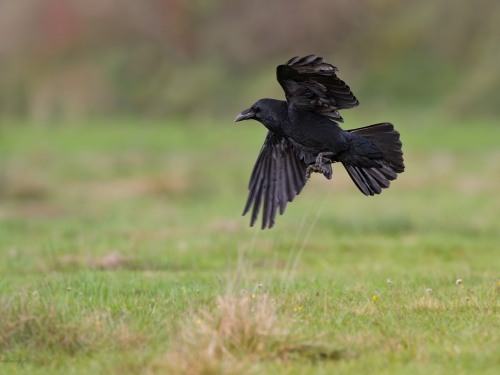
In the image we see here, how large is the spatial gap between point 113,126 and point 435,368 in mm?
43421

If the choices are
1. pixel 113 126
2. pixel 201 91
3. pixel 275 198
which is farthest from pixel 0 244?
pixel 201 91

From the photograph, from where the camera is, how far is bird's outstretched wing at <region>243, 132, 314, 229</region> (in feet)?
25.8

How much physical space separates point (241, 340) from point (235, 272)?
5.74ft

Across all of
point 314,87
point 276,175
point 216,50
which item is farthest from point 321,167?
point 216,50

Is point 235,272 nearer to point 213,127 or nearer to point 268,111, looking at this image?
point 268,111

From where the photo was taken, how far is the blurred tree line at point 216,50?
58250 mm

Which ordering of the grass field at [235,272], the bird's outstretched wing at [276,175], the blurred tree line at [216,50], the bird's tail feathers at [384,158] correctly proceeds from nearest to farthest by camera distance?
the grass field at [235,272], the bird's tail feathers at [384,158], the bird's outstretched wing at [276,175], the blurred tree line at [216,50]

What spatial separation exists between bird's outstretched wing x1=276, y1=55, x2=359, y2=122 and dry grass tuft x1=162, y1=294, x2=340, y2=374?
2424 mm

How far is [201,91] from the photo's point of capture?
61562 millimetres

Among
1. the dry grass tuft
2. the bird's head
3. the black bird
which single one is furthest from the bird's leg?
the dry grass tuft

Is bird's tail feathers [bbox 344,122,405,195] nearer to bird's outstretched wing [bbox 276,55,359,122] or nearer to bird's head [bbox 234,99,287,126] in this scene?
bird's outstretched wing [bbox 276,55,359,122]

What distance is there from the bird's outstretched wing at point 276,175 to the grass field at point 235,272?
61 centimetres

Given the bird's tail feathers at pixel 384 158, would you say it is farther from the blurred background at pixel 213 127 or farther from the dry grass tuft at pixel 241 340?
the dry grass tuft at pixel 241 340

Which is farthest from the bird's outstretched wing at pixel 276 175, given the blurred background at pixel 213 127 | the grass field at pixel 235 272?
the grass field at pixel 235 272
